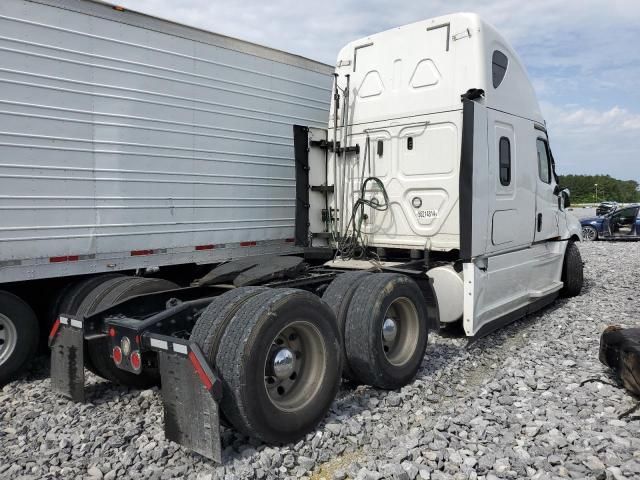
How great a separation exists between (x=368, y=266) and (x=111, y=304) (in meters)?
2.61

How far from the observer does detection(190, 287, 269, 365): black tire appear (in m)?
3.39

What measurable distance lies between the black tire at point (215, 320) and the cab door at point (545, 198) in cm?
482

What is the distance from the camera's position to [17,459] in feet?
11.5

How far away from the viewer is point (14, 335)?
4.96 meters

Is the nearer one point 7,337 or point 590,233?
point 7,337

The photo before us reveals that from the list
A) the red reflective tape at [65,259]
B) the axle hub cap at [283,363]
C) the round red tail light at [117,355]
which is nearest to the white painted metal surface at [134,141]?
the red reflective tape at [65,259]

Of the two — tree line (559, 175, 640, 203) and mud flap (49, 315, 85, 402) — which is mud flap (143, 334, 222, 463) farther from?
tree line (559, 175, 640, 203)

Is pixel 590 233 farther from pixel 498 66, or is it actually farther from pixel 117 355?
pixel 117 355

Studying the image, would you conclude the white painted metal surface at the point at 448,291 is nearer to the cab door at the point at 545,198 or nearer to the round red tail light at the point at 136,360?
the cab door at the point at 545,198

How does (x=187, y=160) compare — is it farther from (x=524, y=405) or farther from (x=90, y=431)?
(x=524, y=405)

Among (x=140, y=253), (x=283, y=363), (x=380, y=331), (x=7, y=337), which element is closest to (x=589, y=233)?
(x=380, y=331)

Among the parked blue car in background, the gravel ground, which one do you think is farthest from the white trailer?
the parked blue car in background

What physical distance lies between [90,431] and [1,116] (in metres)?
2.77

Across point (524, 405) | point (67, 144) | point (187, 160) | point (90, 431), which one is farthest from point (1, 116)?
point (524, 405)
